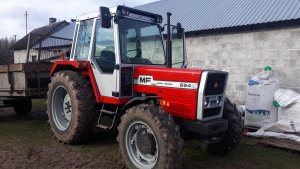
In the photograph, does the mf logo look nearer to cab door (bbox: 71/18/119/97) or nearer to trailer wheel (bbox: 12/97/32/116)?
cab door (bbox: 71/18/119/97)

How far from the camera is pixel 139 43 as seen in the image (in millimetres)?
5332

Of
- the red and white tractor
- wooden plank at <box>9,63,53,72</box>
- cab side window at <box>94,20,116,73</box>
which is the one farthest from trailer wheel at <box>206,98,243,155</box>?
wooden plank at <box>9,63,53,72</box>

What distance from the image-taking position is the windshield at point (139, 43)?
508 cm

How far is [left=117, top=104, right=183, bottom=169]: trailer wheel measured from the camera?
155 inches

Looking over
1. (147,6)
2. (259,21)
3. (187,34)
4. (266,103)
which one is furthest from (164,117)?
(147,6)

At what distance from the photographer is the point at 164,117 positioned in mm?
4105

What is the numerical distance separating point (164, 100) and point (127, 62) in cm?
91

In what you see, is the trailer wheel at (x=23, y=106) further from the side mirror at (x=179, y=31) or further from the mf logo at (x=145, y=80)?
the side mirror at (x=179, y=31)

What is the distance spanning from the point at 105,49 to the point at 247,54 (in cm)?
484

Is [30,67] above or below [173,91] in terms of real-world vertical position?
above

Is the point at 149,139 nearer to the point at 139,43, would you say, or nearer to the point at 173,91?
the point at 173,91

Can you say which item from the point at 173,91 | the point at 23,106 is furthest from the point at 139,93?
the point at 23,106

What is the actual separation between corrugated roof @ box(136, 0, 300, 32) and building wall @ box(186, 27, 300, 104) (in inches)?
12.5

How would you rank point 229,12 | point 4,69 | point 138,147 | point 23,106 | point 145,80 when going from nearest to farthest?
point 138,147, point 145,80, point 4,69, point 23,106, point 229,12
